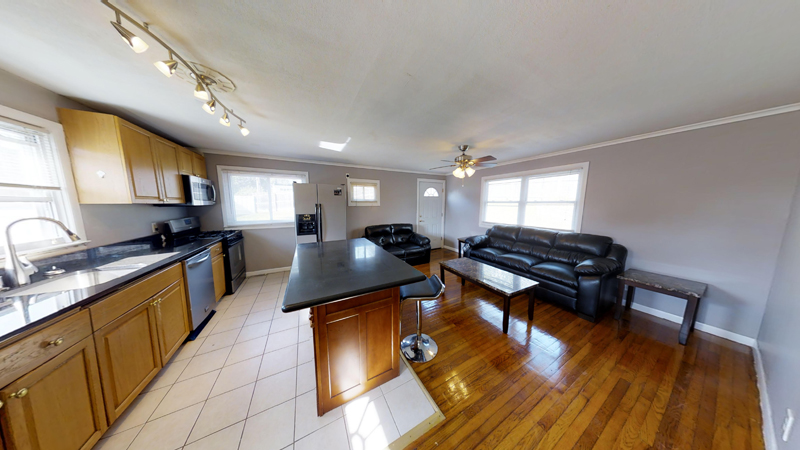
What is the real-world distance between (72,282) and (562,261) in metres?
5.05

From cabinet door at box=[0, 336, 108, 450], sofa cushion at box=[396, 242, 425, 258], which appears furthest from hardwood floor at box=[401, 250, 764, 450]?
cabinet door at box=[0, 336, 108, 450]

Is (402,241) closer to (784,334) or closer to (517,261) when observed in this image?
(517,261)

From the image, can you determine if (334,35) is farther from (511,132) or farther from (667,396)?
(667,396)

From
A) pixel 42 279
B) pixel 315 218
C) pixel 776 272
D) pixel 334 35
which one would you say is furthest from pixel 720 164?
pixel 42 279

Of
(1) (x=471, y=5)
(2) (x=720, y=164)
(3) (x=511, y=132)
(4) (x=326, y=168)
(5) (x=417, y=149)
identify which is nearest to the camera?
(1) (x=471, y=5)

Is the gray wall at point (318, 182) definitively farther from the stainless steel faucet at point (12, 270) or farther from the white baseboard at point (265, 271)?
the stainless steel faucet at point (12, 270)

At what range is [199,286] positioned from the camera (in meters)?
2.21

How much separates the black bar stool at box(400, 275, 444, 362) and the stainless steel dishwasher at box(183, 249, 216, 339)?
2.14 metres

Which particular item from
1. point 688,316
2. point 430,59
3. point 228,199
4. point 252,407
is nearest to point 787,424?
point 688,316

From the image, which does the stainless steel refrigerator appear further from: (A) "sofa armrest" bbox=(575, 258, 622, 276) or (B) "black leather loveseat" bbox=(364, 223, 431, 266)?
(A) "sofa armrest" bbox=(575, 258, 622, 276)

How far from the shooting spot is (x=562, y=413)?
1404 millimetres

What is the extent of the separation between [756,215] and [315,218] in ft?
17.3

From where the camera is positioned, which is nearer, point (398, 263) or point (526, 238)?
point (398, 263)

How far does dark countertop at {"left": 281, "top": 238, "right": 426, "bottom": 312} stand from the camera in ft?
3.89
